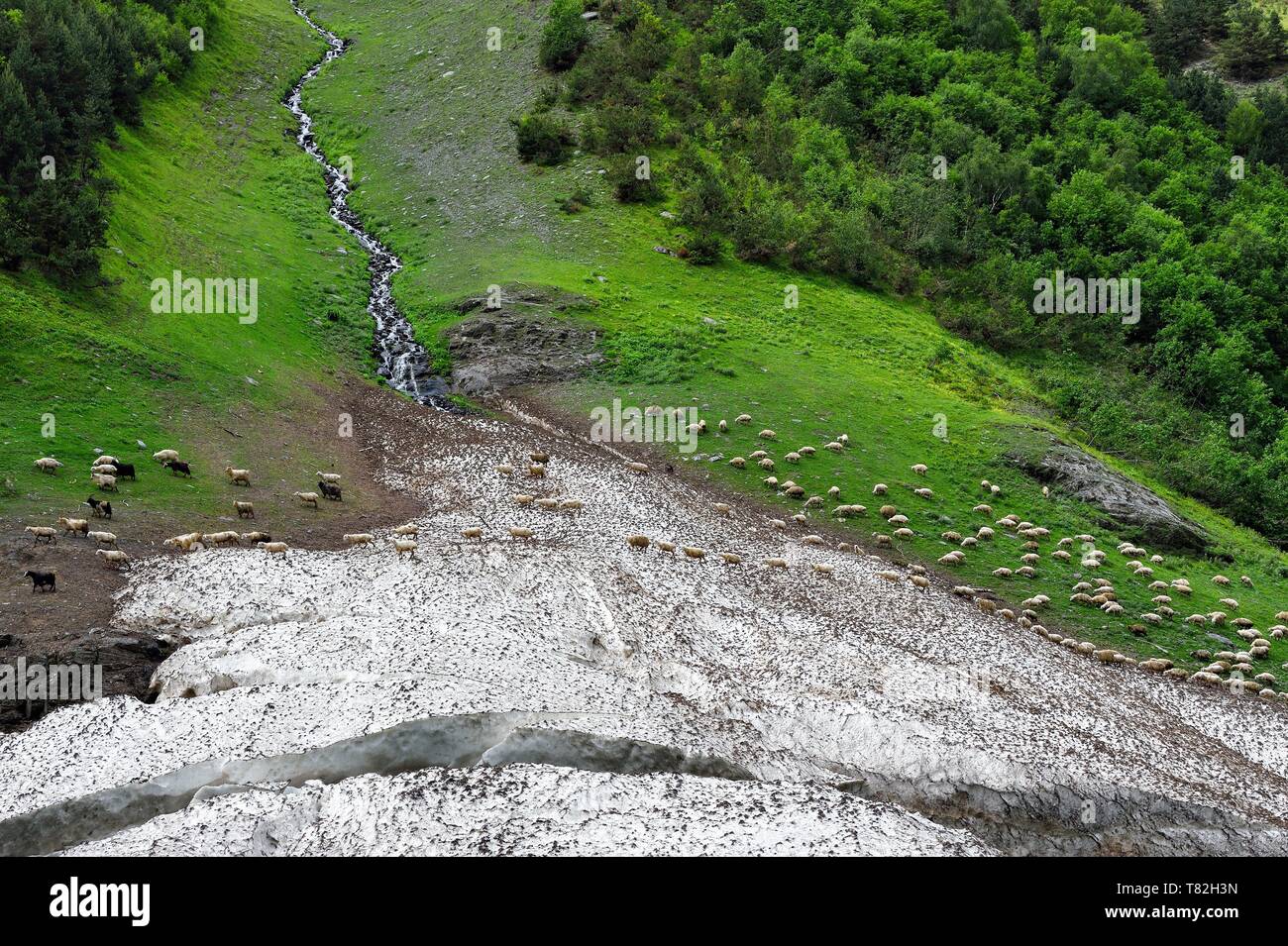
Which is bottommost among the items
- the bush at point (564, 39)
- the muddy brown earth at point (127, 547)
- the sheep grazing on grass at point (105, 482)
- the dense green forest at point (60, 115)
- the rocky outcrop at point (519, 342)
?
the muddy brown earth at point (127, 547)

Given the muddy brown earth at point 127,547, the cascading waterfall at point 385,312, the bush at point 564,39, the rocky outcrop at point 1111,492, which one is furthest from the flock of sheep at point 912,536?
the bush at point 564,39

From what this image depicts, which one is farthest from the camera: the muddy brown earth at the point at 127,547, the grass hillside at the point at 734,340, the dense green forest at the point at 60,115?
the dense green forest at the point at 60,115

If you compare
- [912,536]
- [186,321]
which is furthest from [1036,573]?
[186,321]

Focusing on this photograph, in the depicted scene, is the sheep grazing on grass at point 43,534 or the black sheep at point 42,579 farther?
the sheep grazing on grass at point 43,534

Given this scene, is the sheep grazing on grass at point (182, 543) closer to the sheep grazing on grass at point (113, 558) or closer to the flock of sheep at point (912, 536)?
the flock of sheep at point (912, 536)

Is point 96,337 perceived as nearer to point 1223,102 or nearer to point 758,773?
point 758,773

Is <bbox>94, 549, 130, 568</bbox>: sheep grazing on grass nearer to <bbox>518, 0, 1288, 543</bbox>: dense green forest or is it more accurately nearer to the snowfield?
the snowfield
